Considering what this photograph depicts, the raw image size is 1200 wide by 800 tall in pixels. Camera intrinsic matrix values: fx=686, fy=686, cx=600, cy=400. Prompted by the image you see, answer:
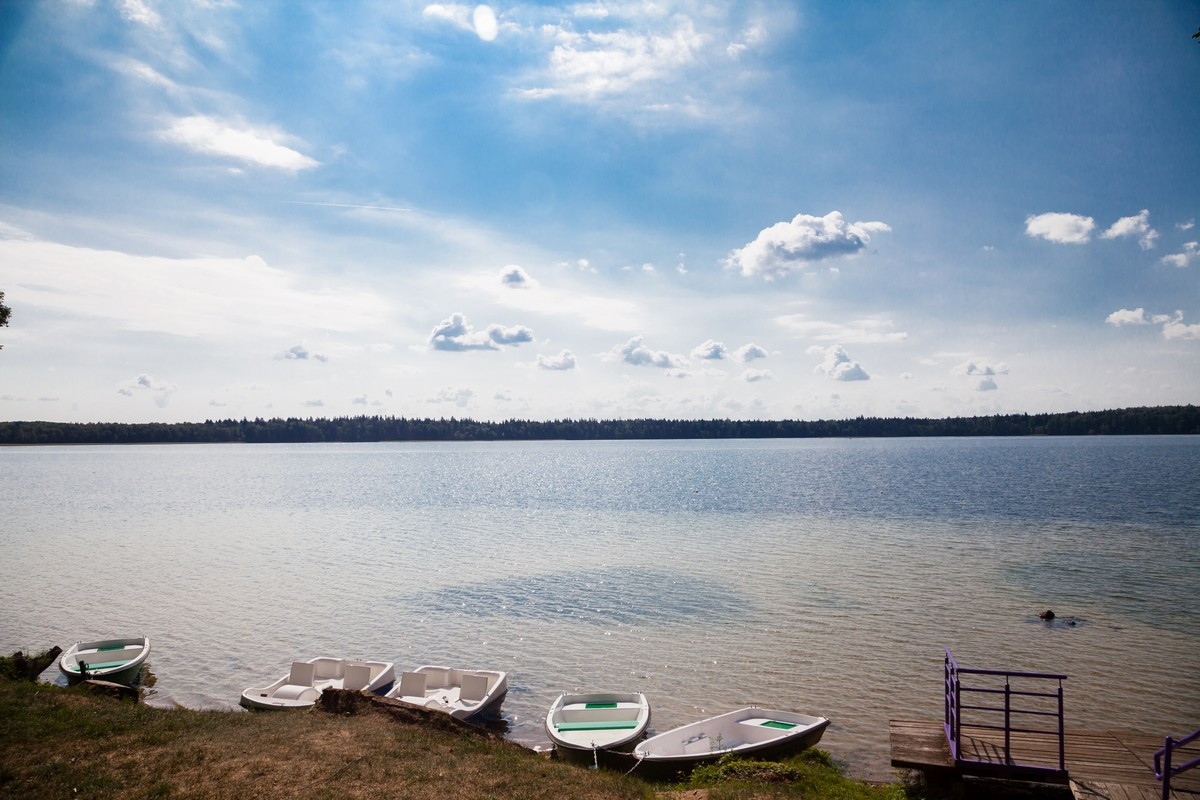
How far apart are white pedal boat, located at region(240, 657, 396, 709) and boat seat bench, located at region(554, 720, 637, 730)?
5.58 m

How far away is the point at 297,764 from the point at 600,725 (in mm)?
7229

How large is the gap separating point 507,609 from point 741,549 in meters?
18.0

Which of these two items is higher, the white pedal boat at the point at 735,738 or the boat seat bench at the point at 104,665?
the white pedal boat at the point at 735,738

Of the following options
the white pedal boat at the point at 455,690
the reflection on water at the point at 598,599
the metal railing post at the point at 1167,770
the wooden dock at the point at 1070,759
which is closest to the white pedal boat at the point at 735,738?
the wooden dock at the point at 1070,759

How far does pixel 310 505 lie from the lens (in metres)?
75.1

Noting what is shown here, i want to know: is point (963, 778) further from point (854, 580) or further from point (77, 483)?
point (77, 483)

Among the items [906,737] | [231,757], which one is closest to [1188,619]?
[906,737]

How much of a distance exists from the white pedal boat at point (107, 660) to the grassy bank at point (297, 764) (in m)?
5.02

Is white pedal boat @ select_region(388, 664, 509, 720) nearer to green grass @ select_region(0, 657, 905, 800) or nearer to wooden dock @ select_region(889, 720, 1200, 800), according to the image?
green grass @ select_region(0, 657, 905, 800)

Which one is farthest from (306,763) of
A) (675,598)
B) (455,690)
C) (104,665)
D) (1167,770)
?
(675,598)

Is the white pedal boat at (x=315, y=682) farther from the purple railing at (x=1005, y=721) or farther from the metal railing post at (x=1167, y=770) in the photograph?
the metal railing post at (x=1167, y=770)

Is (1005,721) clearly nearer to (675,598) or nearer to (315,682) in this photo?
(315,682)

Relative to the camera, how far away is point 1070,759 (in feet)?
41.5

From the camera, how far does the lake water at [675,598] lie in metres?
20.3
